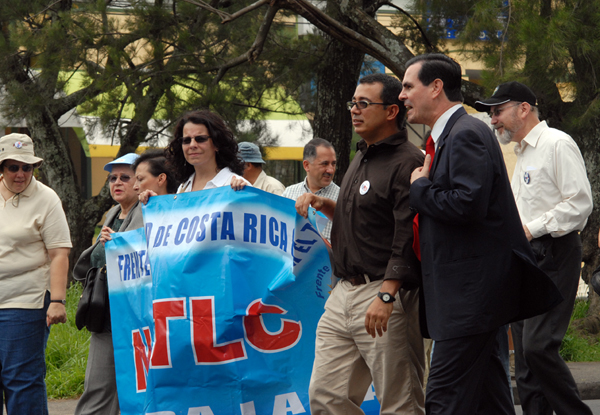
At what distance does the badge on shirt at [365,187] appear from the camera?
140 inches

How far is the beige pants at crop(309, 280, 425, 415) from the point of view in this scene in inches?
137

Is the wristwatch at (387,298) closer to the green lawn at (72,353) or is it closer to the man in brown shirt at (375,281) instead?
the man in brown shirt at (375,281)

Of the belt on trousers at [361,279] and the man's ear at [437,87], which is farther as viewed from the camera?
the belt on trousers at [361,279]

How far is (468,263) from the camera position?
119 inches

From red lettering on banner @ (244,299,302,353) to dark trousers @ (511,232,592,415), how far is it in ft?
4.66

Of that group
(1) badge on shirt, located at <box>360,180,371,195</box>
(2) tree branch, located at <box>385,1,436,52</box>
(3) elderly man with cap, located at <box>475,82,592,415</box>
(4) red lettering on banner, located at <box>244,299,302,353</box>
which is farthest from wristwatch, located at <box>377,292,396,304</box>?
(2) tree branch, located at <box>385,1,436,52</box>

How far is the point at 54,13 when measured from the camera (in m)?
8.72

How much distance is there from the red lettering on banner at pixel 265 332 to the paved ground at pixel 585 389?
256 cm

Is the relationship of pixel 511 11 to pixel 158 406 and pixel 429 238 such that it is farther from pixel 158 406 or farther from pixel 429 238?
pixel 158 406

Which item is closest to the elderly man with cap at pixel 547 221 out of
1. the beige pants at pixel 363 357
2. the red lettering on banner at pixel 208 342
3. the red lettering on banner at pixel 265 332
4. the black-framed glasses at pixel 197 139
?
the beige pants at pixel 363 357

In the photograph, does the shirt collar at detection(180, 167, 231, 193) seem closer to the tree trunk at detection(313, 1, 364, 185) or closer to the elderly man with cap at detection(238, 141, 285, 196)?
the elderly man with cap at detection(238, 141, 285, 196)

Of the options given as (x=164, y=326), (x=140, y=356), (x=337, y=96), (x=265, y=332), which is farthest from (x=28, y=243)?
(x=337, y=96)

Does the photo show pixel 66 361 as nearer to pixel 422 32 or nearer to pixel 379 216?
pixel 379 216

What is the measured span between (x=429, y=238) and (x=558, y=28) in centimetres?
384
